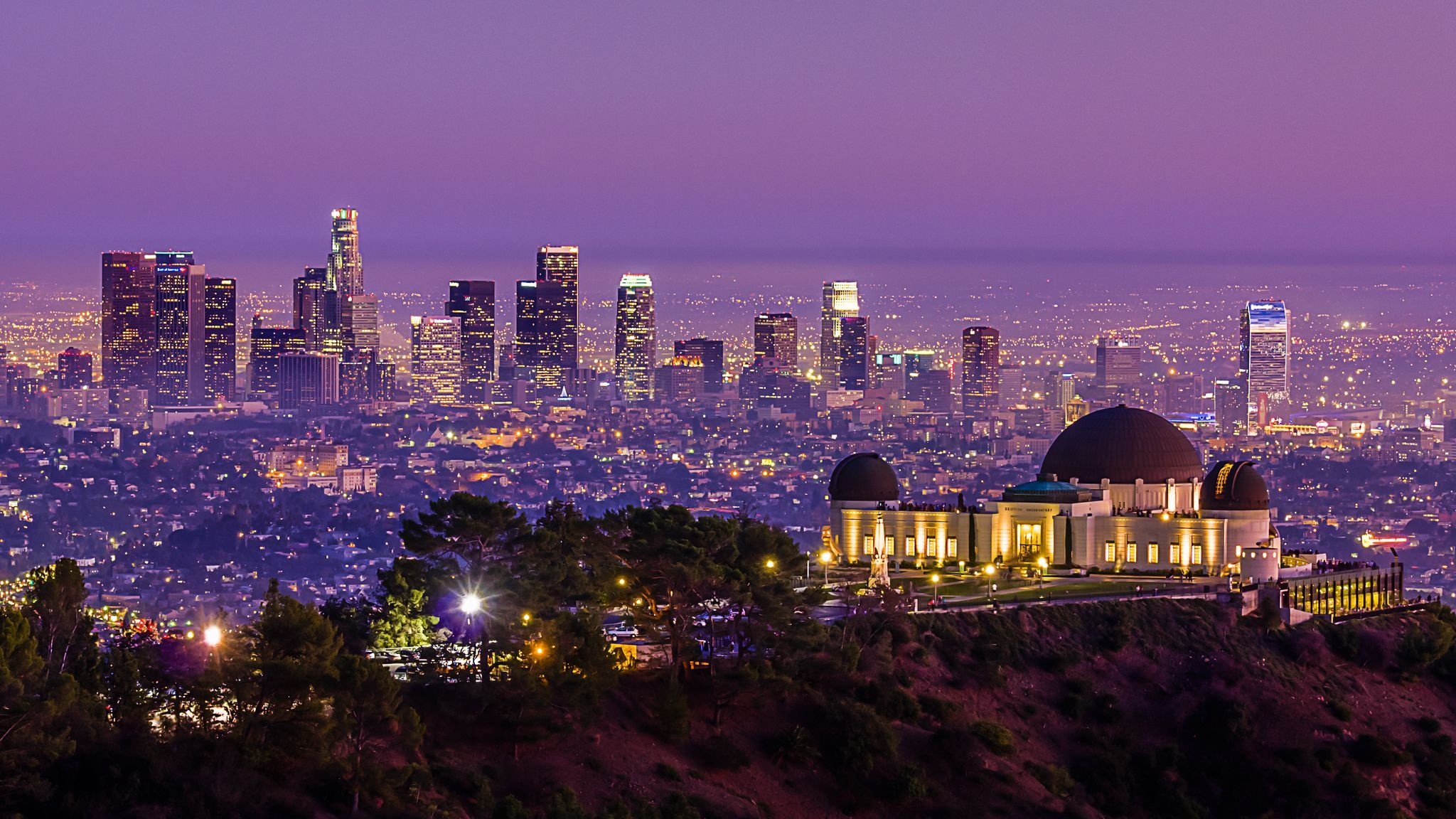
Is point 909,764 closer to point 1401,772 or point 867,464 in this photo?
point 1401,772

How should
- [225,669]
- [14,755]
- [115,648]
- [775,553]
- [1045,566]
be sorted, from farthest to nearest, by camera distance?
[1045,566]
[775,553]
[115,648]
[225,669]
[14,755]

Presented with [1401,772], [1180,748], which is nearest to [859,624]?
[1180,748]

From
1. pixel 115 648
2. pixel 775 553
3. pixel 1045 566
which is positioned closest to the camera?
pixel 115 648

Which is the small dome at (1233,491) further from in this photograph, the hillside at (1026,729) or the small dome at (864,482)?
the small dome at (864,482)

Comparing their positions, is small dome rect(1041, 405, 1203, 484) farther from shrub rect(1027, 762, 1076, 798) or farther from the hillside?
shrub rect(1027, 762, 1076, 798)

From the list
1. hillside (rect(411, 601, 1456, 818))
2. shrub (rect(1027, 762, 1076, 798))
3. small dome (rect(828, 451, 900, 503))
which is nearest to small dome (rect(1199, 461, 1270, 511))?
hillside (rect(411, 601, 1456, 818))
